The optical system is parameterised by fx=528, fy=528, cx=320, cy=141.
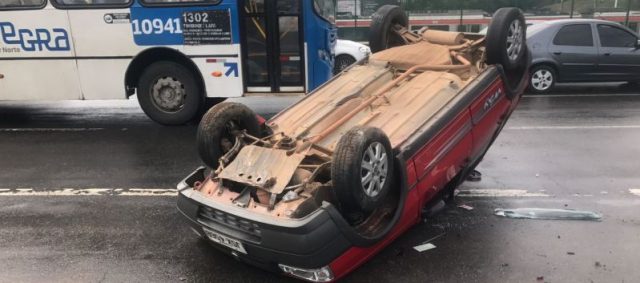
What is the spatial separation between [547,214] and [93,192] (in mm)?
4321

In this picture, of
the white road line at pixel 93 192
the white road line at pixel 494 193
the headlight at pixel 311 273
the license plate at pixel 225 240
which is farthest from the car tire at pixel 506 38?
the white road line at pixel 93 192

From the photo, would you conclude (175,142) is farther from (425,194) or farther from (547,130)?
(547,130)

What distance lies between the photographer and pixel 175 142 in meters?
7.27

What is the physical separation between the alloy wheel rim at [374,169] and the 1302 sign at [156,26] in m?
5.25

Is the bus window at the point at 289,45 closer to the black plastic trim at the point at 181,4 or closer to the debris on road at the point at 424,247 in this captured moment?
the black plastic trim at the point at 181,4

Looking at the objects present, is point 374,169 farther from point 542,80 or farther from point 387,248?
point 542,80

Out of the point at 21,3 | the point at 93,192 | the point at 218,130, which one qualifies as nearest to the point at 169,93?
the point at 21,3

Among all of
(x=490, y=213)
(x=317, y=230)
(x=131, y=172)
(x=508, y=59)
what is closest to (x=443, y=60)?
(x=508, y=59)

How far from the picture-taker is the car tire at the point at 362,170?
322 centimetres

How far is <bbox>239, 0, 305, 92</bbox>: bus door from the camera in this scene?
306 inches

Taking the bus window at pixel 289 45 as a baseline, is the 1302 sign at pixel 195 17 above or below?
above

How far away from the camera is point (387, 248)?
3.96 meters

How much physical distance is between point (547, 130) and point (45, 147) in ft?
22.9

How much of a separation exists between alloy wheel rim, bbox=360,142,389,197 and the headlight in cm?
56
